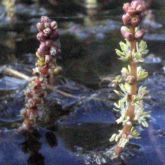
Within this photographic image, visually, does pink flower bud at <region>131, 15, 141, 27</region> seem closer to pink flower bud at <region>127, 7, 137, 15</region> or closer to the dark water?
pink flower bud at <region>127, 7, 137, 15</region>

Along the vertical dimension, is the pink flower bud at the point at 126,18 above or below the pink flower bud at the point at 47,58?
above

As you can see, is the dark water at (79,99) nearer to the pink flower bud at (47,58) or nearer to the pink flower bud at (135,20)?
the pink flower bud at (47,58)

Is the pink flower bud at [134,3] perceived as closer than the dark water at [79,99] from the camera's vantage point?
Yes

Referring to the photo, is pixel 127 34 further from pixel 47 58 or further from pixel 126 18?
pixel 47 58

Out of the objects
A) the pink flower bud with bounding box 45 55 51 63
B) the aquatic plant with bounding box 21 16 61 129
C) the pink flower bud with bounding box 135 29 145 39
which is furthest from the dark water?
the pink flower bud with bounding box 135 29 145 39

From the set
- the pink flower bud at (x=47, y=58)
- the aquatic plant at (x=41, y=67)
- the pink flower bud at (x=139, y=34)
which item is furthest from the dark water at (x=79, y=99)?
the pink flower bud at (x=139, y=34)

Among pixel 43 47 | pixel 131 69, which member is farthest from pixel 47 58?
pixel 131 69

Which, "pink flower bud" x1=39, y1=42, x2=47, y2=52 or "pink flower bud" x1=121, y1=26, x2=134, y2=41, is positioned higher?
"pink flower bud" x1=121, y1=26, x2=134, y2=41
